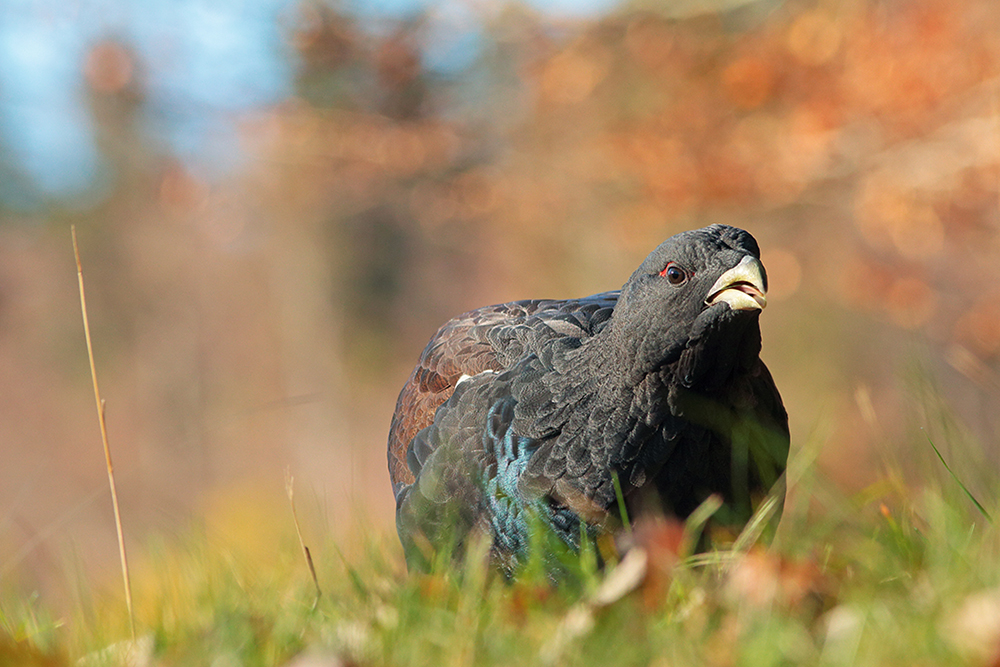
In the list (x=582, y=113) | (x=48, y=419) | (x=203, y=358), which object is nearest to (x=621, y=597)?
(x=582, y=113)

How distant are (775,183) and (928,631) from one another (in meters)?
6.65

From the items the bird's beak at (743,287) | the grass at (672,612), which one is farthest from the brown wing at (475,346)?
the grass at (672,612)

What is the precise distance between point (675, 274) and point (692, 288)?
0.10 meters

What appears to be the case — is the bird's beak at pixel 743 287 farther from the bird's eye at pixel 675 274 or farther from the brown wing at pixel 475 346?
the brown wing at pixel 475 346

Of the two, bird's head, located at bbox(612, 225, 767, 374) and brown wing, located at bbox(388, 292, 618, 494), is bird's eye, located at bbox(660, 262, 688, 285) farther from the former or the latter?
brown wing, located at bbox(388, 292, 618, 494)

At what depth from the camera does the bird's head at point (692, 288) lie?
9.16ft

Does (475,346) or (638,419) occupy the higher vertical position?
(475,346)

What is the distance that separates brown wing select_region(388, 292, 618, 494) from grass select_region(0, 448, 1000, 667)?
108cm

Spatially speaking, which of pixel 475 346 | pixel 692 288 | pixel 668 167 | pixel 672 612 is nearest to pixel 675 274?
pixel 692 288

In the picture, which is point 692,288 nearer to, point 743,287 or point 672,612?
point 743,287

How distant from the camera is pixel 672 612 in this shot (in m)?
2.16

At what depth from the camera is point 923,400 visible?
272 cm

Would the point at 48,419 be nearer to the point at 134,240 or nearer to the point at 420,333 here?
the point at 134,240

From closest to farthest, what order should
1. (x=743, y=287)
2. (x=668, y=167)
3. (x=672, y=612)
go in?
(x=672, y=612) < (x=743, y=287) < (x=668, y=167)
